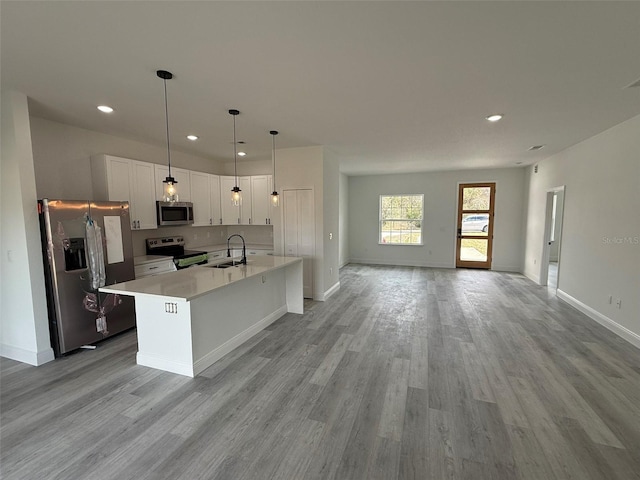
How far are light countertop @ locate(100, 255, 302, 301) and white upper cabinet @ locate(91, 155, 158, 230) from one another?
1.60 m

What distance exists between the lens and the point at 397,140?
14.8 feet

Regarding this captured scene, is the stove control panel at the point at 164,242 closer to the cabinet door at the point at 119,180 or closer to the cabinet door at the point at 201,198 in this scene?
the cabinet door at the point at 201,198

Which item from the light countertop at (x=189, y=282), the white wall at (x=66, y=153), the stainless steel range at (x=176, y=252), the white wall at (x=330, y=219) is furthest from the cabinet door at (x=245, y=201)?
the light countertop at (x=189, y=282)

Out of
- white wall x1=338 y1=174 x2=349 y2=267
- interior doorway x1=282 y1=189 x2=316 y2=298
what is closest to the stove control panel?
interior doorway x1=282 y1=189 x2=316 y2=298

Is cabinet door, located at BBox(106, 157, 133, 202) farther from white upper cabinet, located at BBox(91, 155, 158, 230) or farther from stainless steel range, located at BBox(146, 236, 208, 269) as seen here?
stainless steel range, located at BBox(146, 236, 208, 269)

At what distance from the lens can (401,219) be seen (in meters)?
8.52

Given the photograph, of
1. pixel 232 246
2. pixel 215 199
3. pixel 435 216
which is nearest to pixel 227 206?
pixel 215 199

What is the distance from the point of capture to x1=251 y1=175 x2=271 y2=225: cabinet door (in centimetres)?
593

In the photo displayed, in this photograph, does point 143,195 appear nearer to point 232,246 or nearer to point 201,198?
point 201,198

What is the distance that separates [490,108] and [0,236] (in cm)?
540

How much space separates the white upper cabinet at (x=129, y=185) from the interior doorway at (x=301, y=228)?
216cm

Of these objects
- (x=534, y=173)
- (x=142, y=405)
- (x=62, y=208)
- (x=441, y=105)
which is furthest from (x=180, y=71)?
(x=534, y=173)

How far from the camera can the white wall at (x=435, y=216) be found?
7535 millimetres

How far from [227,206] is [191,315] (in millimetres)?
3748
